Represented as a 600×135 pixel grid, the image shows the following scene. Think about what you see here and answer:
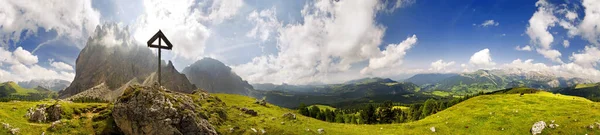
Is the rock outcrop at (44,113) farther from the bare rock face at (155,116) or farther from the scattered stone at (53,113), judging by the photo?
the bare rock face at (155,116)

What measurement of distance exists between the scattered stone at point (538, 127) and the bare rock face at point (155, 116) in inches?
2005

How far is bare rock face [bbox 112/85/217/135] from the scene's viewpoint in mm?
45219

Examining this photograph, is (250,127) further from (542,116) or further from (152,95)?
(542,116)

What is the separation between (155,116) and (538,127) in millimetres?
60924

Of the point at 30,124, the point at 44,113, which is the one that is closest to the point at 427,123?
the point at 30,124

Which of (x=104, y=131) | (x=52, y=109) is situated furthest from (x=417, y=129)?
(x=52, y=109)

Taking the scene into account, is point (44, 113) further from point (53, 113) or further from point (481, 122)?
point (481, 122)

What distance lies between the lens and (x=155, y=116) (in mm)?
45406

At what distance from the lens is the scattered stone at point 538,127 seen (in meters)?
45.7

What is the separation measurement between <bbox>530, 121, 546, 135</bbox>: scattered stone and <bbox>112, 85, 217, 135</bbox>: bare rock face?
2005 inches

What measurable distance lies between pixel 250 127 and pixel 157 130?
1476cm

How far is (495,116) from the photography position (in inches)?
2168

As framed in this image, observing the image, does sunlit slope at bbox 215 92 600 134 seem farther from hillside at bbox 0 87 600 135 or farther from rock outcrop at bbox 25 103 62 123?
rock outcrop at bbox 25 103 62 123

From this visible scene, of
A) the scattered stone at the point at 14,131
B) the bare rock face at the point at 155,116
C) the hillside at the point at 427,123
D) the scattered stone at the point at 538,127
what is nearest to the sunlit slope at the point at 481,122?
the hillside at the point at 427,123
